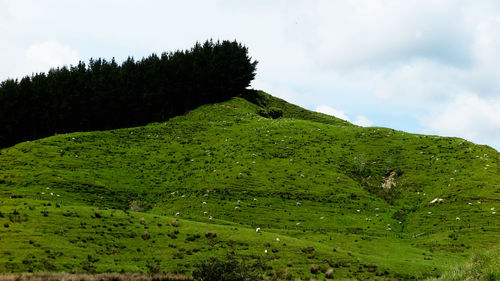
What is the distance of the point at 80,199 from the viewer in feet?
196

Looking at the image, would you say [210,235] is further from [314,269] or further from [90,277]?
[90,277]

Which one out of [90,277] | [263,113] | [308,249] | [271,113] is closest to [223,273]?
[90,277]

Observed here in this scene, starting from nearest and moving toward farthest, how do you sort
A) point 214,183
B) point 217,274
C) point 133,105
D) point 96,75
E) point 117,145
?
point 217,274, point 214,183, point 117,145, point 133,105, point 96,75

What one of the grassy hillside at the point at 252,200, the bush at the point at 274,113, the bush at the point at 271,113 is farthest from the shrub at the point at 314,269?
the bush at the point at 274,113

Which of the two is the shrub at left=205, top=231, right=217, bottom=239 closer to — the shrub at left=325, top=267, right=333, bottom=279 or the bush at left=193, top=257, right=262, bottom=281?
the bush at left=193, top=257, right=262, bottom=281

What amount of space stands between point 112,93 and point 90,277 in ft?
294

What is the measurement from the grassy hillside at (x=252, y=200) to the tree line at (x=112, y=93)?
→ 19.3 meters

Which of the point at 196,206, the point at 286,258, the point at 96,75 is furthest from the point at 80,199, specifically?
the point at 96,75

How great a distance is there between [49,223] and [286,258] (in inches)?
1051

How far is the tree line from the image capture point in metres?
110

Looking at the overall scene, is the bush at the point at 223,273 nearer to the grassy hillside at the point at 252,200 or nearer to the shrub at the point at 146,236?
the grassy hillside at the point at 252,200

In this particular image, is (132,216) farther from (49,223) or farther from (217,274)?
(217,274)

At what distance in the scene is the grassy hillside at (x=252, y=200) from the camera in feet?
136

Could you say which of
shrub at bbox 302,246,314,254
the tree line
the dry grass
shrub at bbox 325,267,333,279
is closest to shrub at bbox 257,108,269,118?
the tree line
